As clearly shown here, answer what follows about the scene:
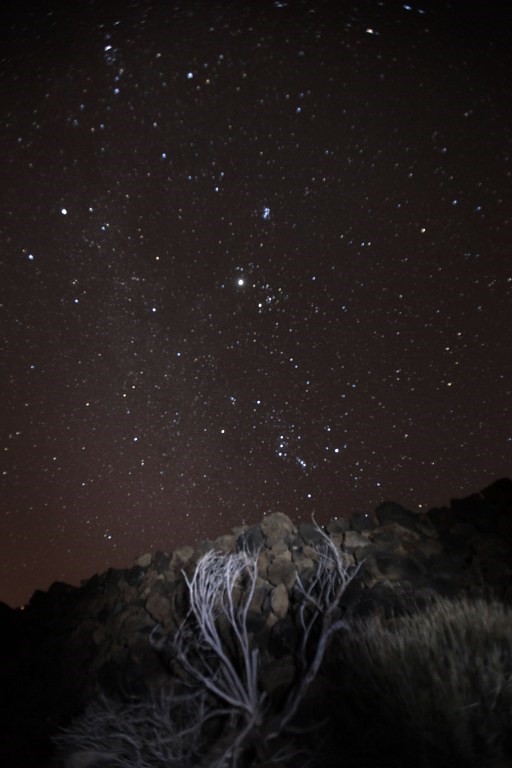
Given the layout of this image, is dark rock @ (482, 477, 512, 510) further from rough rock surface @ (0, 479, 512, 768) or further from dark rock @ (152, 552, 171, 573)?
dark rock @ (152, 552, 171, 573)

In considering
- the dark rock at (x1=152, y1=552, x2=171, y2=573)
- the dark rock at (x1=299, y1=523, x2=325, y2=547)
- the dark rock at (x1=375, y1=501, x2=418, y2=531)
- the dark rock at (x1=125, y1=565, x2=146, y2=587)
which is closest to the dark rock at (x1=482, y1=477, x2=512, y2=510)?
the dark rock at (x1=375, y1=501, x2=418, y2=531)

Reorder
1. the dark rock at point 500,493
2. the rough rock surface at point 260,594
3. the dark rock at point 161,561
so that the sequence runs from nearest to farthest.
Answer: the rough rock surface at point 260,594 < the dark rock at point 500,493 < the dark rock at point 161,561

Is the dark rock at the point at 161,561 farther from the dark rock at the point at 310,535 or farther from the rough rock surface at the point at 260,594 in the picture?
the dark rock at the point at 310,535

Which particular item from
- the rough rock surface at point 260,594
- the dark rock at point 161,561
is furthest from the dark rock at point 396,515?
the dark rock at point 161,561

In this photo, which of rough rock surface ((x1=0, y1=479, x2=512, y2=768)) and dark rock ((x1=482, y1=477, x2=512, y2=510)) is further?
dark rock ((x1=482, y1=477, x2=512, y2=510))

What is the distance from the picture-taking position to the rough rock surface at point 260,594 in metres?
8.95

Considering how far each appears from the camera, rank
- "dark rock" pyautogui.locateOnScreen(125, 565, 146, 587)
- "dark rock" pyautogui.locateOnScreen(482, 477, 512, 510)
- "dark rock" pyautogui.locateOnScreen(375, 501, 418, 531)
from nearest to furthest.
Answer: "dark rock" pyautogui.locateOnScreen(482, 477, 512, 510), "dark rock" pyautogui.locateOnScreen(375, 501, 418, 531), "dark rock" pyautogui.locateOnScreen(125, 565, 146, 587)

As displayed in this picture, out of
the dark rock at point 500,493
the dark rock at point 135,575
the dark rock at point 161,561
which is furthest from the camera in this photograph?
the dark rock at point 135,575

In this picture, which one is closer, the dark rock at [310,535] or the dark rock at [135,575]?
the dark rock at [310,535]

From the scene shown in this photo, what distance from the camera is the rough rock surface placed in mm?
8945

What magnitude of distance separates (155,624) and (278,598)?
3076 mm

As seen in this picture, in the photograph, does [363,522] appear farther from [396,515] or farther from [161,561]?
[161,561]

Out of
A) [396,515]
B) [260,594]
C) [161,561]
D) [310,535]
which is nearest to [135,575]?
[161,561]

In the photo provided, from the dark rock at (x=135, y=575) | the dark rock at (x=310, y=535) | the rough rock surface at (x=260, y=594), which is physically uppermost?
the dark rock at (x=135, y=575)
